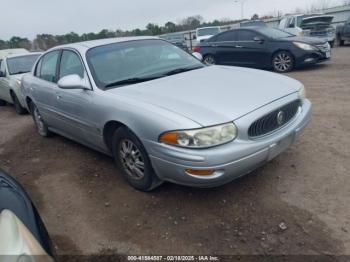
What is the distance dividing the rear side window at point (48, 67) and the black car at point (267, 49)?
7.02 metres

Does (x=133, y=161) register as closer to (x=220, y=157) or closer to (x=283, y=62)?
(x=220, y=157)

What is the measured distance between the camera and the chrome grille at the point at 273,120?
3.15m

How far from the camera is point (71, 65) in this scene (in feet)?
15.0

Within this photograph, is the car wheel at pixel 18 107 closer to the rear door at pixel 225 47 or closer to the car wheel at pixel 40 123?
the car wheel at pixel 40 123

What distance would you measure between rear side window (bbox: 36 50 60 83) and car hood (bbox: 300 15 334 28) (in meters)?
13.9

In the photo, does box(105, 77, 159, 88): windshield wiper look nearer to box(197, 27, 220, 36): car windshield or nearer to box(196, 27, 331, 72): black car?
box(196, 27, 331, 72): black car

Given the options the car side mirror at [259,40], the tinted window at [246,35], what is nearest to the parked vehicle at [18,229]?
the car side mirror at [259,40]

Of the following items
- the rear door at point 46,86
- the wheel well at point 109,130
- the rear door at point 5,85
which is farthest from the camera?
the rear door at point 5,85

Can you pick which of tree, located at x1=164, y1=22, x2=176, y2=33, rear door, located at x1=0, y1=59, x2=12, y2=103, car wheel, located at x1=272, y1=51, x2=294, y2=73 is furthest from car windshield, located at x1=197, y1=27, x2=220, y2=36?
tree, located at x1=164, y1=22, x2=176, y2=33

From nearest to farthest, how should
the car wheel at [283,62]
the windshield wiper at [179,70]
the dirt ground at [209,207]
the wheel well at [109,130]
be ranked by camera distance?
the dirt ground at [209,207] → the wheel well at [109,130] → the windshield wiper at [179,70] → the car wheel at [283,62]

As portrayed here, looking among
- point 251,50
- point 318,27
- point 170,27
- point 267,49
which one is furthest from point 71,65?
point 170,27

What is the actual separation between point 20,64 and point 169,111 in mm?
7313

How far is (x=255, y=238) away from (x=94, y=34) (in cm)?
3738

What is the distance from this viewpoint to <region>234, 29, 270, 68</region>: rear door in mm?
10633
